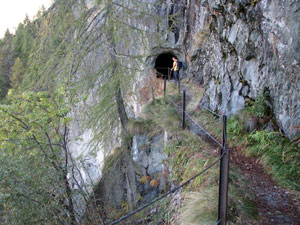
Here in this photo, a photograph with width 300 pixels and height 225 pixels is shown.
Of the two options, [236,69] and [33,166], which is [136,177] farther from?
[236,69]

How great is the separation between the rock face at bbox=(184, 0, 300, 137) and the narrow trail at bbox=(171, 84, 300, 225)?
115cm

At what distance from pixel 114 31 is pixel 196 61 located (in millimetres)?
8835

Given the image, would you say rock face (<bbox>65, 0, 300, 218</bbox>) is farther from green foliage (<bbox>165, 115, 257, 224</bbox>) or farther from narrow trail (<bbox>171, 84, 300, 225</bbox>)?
narrow trail (<bbox>171, 84, 300, 225</bbox>)

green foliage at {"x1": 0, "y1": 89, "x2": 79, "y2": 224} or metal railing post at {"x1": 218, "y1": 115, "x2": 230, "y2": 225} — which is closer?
metal railing post at {"x1": 218, "y1": 115, "x2": 230, "y2": 225}

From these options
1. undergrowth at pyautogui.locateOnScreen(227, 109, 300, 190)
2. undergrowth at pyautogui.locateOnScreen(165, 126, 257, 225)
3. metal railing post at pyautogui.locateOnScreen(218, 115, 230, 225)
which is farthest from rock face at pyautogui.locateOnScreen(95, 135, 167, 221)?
metal railing post at pyautogui.locateOnScreen(218, 115, 230, 225)

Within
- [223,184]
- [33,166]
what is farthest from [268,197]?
[33,166]

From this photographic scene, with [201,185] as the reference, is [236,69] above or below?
above

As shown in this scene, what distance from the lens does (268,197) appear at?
4.10m

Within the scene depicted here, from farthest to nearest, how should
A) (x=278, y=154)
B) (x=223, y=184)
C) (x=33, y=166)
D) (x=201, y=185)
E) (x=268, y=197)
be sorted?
(x=33, y=166)
(x=278, y=154)
(x=201, y=185)
(x=268, y=197)
(x=223, y=184)

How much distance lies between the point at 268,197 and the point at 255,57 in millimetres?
4052

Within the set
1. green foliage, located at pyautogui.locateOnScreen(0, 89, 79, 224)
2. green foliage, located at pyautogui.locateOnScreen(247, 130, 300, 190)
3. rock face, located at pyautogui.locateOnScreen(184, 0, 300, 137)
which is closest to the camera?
green foliage, located at pyautogui.locateOnScreen(0, 89, 79, 224)

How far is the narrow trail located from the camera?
353 centimetres

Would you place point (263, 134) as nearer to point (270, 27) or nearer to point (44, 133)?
point (270, 27)

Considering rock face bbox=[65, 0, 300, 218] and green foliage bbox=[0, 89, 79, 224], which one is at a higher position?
rock face bbox=[65, 0, 300, 218]
